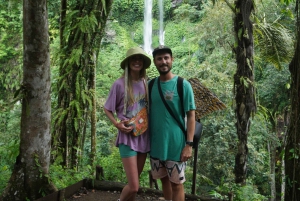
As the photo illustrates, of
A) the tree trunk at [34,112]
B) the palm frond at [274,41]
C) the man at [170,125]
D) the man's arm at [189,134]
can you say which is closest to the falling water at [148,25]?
the palm frond at [274,41]

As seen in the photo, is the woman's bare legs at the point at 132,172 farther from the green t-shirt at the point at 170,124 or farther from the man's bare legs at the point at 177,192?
the man's bare legs at the point at 177,192

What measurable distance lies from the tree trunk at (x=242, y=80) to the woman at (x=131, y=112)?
2.54m

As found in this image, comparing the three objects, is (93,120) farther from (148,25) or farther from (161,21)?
(161,21)

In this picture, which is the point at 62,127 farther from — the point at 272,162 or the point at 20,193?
the point at 272,162

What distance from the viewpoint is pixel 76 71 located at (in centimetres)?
502

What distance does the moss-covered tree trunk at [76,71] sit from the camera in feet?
16.1

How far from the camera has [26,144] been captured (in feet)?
11.4

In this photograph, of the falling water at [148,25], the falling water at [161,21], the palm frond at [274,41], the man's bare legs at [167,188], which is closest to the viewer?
the man's bare legs at [167,188]

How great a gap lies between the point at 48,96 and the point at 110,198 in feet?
4.82

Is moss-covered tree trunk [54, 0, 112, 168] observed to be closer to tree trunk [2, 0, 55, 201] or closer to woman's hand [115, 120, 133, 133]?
tree trunk [2, 0, 55, 201]

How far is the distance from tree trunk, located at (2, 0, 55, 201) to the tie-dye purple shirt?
3.09ft

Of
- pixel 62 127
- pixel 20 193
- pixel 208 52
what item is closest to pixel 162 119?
pixel 20 193

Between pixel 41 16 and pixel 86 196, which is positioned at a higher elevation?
pixel 41 16

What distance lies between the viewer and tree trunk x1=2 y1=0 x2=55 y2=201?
10.9 ft
